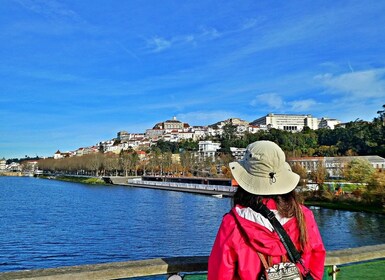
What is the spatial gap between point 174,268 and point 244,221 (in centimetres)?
85

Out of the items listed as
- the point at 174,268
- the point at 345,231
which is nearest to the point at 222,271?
the point at 174,268

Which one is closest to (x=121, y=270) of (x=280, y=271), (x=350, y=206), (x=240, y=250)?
(x=240, y=250)

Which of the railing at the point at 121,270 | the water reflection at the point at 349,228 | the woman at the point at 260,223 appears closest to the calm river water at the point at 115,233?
the water reflection at the point at 349,228

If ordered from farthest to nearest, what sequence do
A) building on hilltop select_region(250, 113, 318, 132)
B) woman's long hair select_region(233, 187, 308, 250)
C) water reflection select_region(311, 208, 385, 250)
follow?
building on hilltop select_region(250, 113, 318, 132)
water reflection select_region(311, 208, 385, 250)
woman's long hair select_region(233, 187, 308, 250)

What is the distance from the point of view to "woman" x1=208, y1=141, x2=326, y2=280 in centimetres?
183

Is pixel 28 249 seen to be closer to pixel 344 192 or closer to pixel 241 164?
pixel 241 164

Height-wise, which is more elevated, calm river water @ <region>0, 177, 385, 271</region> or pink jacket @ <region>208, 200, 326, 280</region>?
pink jacket @ <region>208, 200, 326, 280</region>

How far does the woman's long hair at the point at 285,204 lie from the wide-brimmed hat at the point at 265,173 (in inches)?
1.5

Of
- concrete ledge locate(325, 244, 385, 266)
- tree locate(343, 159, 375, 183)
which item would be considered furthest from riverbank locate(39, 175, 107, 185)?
concrete ledge locate(325, 244, 385, 266)

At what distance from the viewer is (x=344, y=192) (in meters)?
45.1

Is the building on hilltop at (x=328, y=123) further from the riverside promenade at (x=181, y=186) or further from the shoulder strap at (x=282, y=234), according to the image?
the shoulder strap at (x=282, y=234)

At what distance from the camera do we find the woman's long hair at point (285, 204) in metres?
1.98

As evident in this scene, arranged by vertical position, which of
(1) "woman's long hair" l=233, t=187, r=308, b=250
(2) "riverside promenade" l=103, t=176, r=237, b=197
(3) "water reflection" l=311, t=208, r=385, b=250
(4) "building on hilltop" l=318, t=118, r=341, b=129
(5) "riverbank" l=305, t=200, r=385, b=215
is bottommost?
(3) "water reflection" l=311, t=208, r=385, b=250

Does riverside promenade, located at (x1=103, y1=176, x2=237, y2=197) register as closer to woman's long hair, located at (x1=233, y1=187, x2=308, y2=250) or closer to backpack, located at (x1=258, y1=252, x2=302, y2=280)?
woman's long hair, located at (x1=233, y1=187, x2=308, y2=250)
